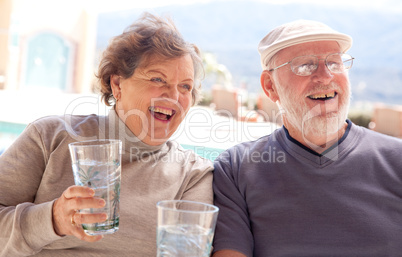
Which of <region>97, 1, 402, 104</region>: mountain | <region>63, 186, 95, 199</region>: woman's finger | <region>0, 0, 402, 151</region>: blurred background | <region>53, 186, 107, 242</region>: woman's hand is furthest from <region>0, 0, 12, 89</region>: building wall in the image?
<region>97, 1, 402, 104</region>: mountain

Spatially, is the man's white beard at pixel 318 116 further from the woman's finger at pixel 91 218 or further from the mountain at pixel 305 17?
the mountain at pixel 305 17

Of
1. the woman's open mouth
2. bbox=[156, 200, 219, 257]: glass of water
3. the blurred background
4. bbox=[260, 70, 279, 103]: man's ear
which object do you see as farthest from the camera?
the blurred background

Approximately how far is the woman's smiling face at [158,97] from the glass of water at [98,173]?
26.0 inches

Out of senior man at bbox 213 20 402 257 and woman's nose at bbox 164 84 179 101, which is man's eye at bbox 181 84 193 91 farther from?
senior man at bbox 213 20 402 257

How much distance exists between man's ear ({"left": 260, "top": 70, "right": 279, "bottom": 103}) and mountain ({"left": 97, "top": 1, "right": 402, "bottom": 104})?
29.2 meters

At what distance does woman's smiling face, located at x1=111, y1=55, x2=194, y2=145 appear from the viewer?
1.76 meters

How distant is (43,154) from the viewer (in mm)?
1631

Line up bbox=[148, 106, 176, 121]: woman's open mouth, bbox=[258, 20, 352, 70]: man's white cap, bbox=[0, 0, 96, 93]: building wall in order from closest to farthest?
bbox=[148, 106, 176, 121]: woman's open mouth, bbox=[258, 20, 352, 70]: man's white cap, bbox=[0, 0, 96, 93]: building wall

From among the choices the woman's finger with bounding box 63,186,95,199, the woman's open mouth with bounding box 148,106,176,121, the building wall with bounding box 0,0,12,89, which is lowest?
the woman's finger with bounding box 63,186,95,199

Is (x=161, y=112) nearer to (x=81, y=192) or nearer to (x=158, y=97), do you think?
(x=158, y=97)

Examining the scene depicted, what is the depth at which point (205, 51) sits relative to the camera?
16.6 meters

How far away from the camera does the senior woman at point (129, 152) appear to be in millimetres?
1534

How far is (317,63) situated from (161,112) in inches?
28.6

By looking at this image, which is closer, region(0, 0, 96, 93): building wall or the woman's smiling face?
the woman's smiling face
